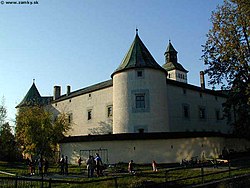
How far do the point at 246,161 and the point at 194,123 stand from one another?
1994cm

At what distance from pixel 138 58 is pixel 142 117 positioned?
6994 mm

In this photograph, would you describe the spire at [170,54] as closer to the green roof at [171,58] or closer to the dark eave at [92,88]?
the green roof at [171,58]

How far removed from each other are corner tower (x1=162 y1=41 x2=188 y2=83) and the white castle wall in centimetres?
3675

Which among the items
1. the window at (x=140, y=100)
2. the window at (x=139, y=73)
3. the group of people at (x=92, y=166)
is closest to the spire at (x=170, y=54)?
the window at (x=139, y=73)

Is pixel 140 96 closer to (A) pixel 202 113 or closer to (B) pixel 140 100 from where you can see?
(B) pixel 140 100

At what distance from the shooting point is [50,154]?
106ft

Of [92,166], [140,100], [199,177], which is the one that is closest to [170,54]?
[140,100]

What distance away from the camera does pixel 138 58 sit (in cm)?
3394

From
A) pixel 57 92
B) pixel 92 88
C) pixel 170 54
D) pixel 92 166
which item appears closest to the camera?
pixel 92 166

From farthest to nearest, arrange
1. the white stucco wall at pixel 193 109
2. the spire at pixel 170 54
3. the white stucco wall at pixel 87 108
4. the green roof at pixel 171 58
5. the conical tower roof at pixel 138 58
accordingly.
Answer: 1. the spire at pixel 170 54
2. the green roof at pixel 171 58
3. the white stucco wall at pixel 87 108
4. the white stucco wall at pixel 193 109
5. the conical tower roof at pixel 138 58

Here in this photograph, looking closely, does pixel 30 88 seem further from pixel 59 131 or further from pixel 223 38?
pixel 223 38

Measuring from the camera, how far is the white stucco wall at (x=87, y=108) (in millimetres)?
39900

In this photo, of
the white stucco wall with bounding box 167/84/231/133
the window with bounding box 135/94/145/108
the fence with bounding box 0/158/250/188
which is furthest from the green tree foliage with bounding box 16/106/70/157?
the fence with bounding box 0/158/250/188

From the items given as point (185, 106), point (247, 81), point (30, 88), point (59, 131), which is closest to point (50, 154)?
point (59, 131)
